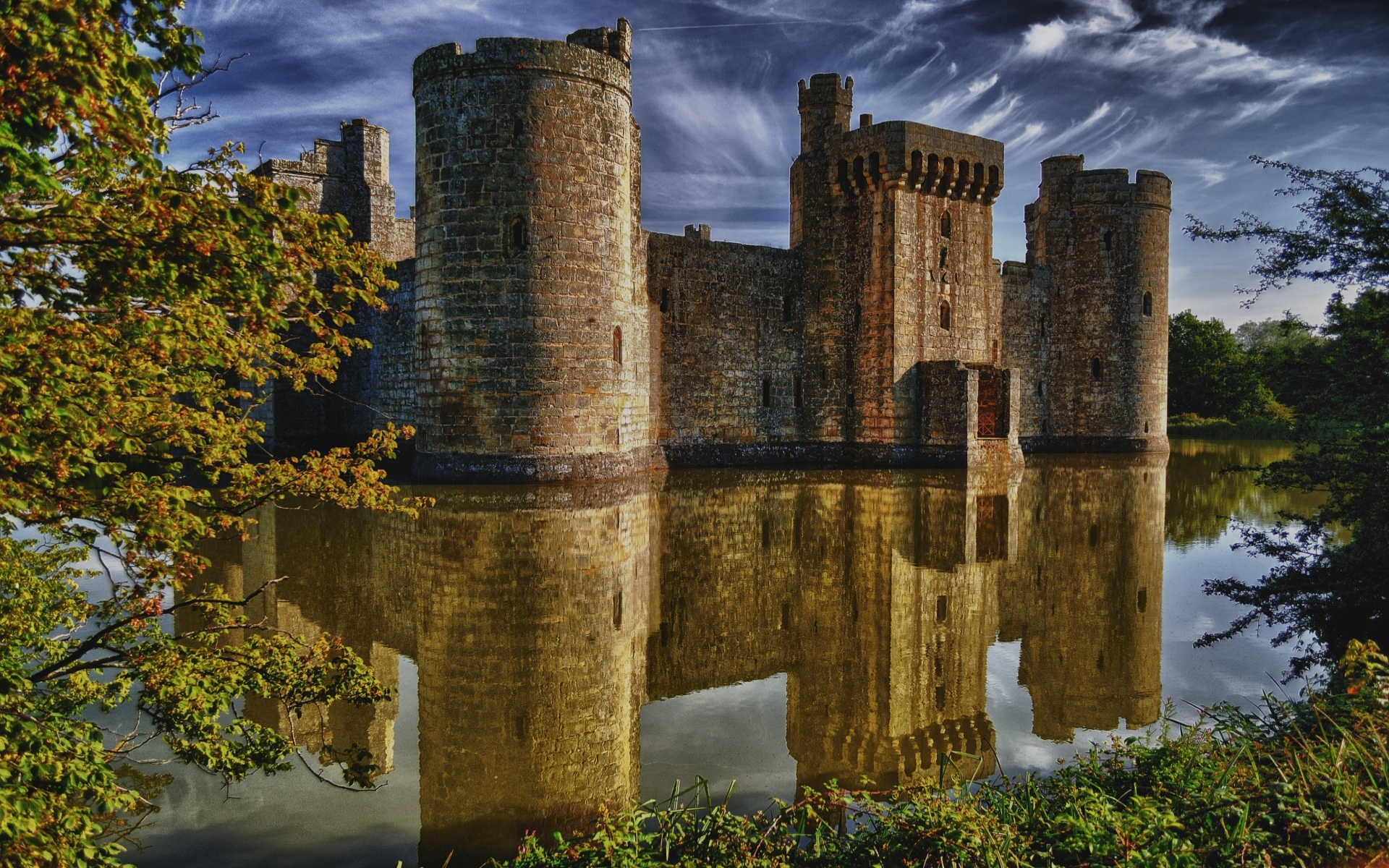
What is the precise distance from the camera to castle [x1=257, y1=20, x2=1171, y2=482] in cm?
1623

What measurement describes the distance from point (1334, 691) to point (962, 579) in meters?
4.18

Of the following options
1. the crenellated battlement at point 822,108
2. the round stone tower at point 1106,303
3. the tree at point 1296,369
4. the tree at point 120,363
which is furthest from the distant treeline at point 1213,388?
the tree at point 120,363

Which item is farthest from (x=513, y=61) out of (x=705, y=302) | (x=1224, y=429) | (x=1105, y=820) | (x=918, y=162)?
(x=1224, y=429)

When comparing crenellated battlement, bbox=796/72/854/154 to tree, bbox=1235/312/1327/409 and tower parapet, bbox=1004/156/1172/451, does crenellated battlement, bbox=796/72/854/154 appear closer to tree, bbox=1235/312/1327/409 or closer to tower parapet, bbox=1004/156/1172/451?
tower parapet, bbox=1004/156/1172/451

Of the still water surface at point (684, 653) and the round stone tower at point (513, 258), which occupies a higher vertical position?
the round stone tower at point (513, 258)

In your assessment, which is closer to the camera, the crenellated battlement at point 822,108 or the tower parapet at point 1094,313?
the crenellated battlement at point 822,108

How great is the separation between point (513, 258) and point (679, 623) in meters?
10.2

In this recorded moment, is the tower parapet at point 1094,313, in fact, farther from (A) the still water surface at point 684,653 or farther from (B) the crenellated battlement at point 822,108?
(A) the still water surface at point 684,653

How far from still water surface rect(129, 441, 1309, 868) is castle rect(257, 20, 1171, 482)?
411cm

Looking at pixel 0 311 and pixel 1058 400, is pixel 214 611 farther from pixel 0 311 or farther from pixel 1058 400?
pixel 1058 400

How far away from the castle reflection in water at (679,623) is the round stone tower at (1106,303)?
49.8 ft

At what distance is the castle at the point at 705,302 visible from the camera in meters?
16.2

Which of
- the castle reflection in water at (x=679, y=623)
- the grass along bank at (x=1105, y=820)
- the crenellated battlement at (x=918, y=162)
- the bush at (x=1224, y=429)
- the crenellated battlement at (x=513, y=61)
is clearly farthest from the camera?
the bush at (x=1224, y=429)

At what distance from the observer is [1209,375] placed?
43.7 metres
